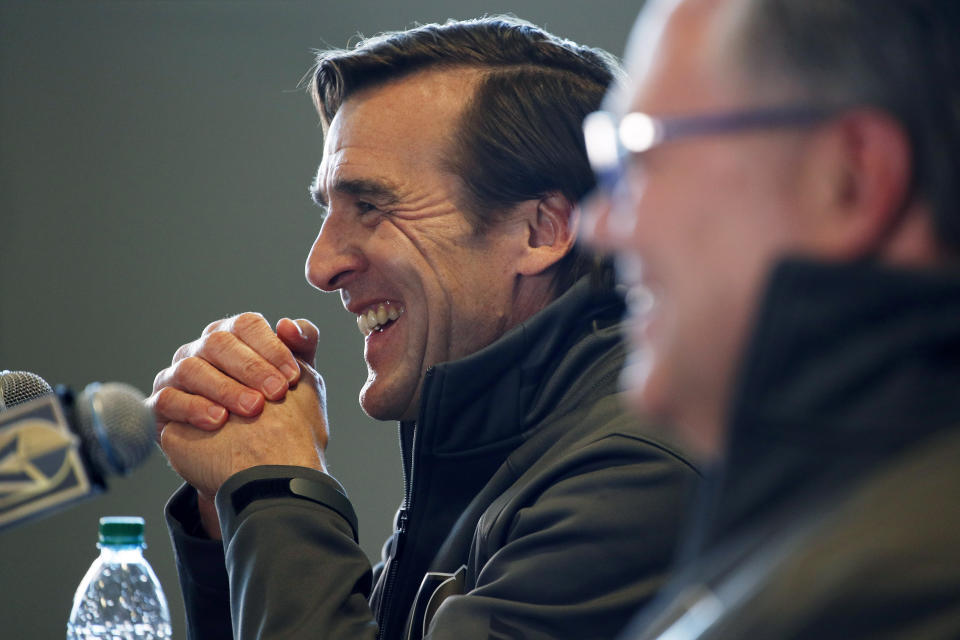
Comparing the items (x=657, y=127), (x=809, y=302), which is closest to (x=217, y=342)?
(x=657, y=127)

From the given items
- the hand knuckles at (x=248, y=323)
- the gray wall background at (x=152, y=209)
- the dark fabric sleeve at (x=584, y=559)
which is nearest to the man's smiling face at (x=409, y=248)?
the hand knuckles at (x=248, y=323)

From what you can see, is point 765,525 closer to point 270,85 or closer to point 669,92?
point 669,92

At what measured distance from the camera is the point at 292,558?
1.28m

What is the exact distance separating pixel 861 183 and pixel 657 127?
14 centimetres

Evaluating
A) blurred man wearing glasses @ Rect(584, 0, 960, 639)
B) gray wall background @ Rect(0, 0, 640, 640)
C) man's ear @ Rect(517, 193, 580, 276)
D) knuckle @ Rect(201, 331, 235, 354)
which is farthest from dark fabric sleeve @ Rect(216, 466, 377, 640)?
gray wall background @ Rect(0, 0, 640, 640)

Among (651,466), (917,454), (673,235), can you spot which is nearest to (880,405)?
(917,454)

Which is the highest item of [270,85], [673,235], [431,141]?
[270,85]

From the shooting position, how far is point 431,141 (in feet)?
5.37

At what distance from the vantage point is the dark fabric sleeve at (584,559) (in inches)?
44.7

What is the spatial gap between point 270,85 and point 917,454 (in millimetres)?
3858

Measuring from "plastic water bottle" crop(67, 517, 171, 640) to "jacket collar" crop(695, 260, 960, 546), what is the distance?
195 cm

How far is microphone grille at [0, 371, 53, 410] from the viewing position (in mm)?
1301

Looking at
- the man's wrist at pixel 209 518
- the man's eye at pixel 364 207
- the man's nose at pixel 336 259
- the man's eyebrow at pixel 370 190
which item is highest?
the man's eyebrow at pixel 370 190

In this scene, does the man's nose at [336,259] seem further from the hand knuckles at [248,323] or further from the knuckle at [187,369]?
the knuckle at [187,369]
